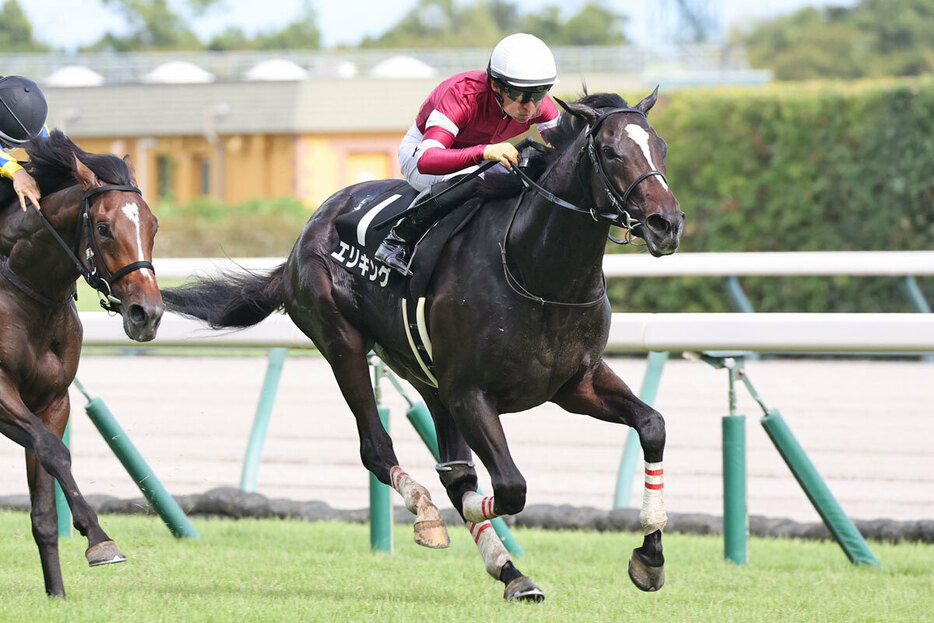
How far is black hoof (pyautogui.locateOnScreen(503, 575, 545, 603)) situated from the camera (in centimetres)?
443

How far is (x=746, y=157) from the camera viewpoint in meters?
13.7

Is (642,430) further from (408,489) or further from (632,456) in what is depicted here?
(632,456)

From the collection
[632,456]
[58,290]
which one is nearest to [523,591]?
[632,456]

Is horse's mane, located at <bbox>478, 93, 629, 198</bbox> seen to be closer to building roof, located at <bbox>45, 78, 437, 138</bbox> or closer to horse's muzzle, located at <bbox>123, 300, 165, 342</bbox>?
horse's muzzle, located at <bbox>123, 300, 165, 342</bbox>

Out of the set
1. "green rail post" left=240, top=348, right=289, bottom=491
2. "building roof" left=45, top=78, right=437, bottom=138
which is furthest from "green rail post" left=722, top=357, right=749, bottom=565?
"building roof" left=45, top=78, right=437, bottom=138

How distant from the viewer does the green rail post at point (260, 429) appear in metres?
6.30

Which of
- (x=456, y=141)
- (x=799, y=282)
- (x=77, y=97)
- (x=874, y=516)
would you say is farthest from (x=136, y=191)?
(x=77, y=97)

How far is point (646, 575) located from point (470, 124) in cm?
165

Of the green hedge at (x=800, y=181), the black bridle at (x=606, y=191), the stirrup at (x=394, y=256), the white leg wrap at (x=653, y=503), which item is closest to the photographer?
the black bridle at (x=606, y=191)

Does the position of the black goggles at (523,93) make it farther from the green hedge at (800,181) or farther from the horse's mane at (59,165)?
the green hedge at (800,181)

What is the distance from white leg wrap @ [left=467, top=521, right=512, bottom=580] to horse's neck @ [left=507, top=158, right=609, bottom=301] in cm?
91

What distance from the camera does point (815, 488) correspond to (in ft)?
16.9

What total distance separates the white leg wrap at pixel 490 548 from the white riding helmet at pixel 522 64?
152 centimetres

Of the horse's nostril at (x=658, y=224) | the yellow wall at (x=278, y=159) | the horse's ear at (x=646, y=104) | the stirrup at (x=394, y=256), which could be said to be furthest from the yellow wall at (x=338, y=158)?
the horse's nostril at (x=658, y=224)
